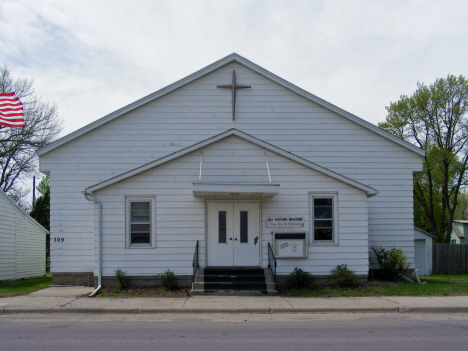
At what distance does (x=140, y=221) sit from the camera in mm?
14898

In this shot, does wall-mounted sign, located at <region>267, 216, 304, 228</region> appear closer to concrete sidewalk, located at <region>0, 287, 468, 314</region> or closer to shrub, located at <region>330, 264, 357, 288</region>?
shrub, located at <region>330, 264, 357, 288</region>

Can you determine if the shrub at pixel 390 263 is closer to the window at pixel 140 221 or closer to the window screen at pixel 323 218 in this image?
the window screen at pixel 323 218

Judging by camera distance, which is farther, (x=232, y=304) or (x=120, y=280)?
(x=120, y=280)

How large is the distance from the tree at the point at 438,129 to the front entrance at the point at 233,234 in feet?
80.8

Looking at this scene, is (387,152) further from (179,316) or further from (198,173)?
(179,316)

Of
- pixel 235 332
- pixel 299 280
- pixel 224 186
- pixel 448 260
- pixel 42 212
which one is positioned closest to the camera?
pixel 235 332

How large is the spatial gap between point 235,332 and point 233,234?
600 centimetres

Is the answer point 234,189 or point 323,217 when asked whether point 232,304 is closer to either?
point 234,189

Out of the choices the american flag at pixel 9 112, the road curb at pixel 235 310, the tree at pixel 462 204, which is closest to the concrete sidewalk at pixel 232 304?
the road curb at pixel 235 310

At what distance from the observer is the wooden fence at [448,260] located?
1136 inches

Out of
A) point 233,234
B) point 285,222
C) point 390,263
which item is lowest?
point 390,263

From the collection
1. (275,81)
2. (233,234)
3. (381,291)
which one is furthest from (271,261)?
(275,81)

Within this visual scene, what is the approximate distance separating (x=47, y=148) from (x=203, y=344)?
35.9ft

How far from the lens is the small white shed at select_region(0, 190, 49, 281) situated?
852 inches
